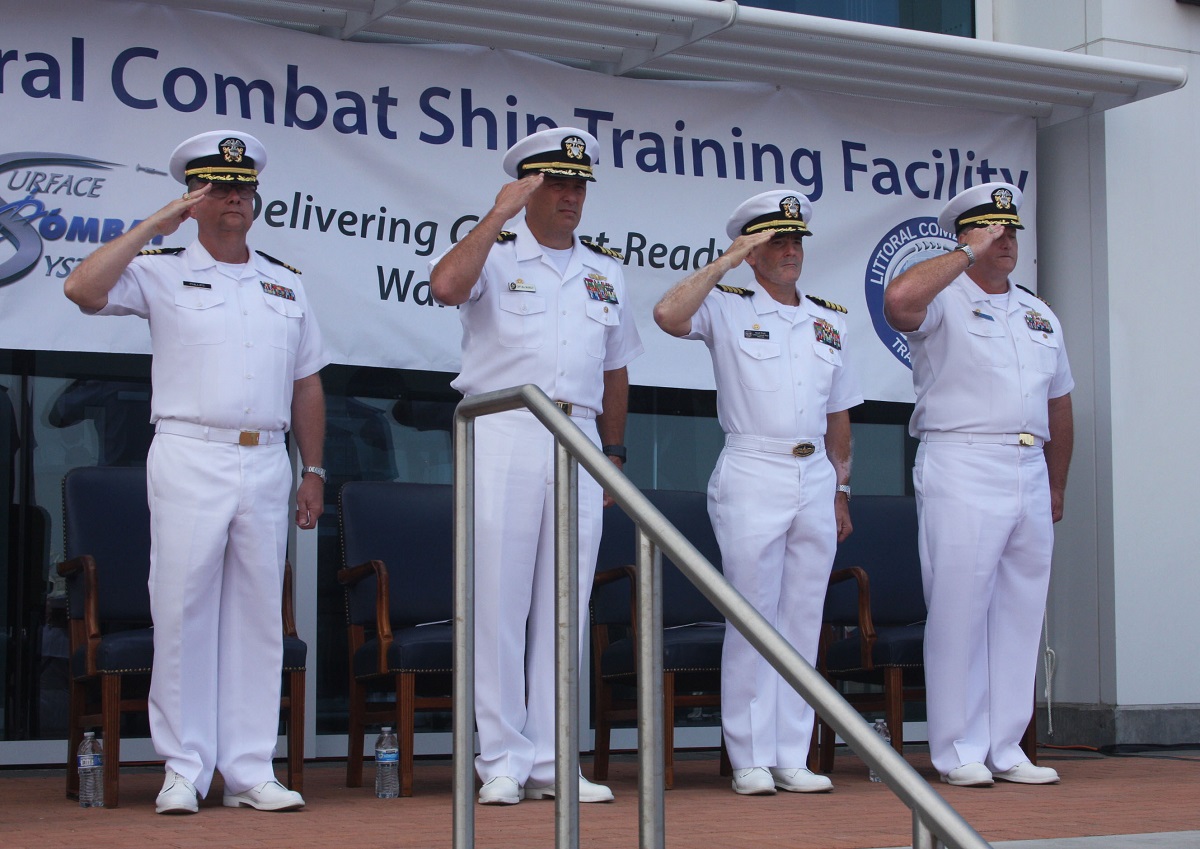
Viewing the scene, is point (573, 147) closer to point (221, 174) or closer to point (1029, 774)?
point (221, 174)

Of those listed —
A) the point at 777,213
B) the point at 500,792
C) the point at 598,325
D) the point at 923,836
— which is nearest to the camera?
the point at 923,836

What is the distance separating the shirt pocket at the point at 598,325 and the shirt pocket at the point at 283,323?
80cm

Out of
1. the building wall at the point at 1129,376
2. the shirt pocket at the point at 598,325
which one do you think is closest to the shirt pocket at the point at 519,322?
the shirt pocket at the point at 598,325

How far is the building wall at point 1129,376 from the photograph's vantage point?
6605 mm

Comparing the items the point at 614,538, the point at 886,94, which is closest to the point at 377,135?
the point at 614,538

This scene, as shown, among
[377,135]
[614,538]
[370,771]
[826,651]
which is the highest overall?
[377,135]

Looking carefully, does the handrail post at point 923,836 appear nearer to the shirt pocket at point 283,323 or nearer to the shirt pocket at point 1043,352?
the shirt pocket at point 283,323

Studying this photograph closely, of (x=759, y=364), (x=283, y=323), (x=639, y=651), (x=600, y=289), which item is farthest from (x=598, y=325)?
(x=639, y=651)

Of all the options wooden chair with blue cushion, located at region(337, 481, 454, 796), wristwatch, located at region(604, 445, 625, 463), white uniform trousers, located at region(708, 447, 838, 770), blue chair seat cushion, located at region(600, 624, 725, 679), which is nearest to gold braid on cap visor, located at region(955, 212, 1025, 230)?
white uniform trousers, located at region(708, 447, 838, 770)

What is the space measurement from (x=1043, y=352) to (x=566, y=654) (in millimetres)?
3012

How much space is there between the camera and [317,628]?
19.9 ft

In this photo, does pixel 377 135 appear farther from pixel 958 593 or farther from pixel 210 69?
pixel 958 593

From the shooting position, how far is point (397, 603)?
5.53 metres

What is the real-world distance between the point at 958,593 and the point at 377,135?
2.53m
